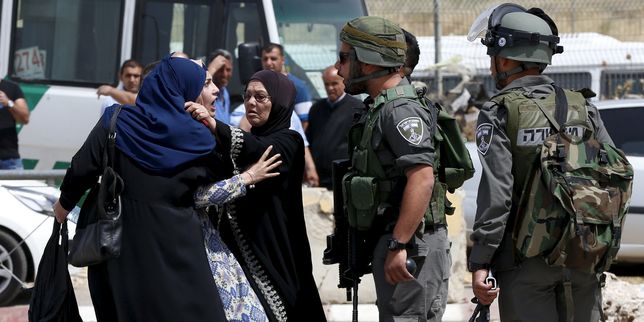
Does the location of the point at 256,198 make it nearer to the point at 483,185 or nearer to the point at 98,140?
the point at 98,140

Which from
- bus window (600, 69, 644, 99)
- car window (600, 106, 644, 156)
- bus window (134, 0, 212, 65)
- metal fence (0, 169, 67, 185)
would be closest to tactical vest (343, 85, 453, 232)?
metal fence (0, 169, 67, 185)

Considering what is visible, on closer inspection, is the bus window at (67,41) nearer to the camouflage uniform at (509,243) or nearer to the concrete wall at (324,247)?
the concrete wall at (324,247)

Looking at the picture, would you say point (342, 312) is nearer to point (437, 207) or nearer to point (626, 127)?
point (437, 207)

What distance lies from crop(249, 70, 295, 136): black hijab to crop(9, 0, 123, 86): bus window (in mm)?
7096

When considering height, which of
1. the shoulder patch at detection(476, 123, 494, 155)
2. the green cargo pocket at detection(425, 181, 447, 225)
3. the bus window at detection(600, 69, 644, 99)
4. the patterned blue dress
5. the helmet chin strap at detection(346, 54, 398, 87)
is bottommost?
the patterned blue dress

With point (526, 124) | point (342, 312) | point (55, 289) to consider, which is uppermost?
point (526, 124)

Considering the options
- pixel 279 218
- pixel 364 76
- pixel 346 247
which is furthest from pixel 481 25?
pixel 279 218

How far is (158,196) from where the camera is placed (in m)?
4.59

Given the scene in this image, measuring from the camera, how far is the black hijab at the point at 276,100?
500 cm

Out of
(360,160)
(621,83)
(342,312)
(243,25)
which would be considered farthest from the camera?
(621,83)

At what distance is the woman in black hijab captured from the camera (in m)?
4.95

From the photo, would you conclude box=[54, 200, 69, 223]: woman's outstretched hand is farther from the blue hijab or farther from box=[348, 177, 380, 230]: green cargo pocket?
box=[348, 177, 380, 230]: green cargo pocket

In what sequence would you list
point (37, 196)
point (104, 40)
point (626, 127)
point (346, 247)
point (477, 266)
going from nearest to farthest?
point (477, 266), point (346, 247), point (37, 196), point (626, 127), point (104, 40)

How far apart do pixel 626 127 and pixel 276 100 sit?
545 centimetres
